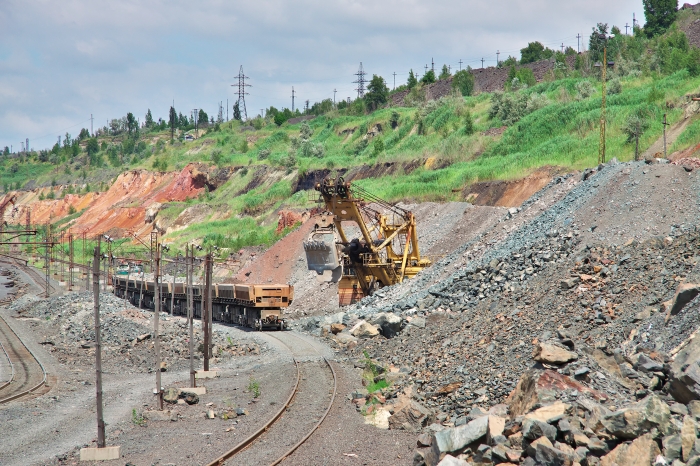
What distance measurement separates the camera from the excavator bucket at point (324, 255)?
149ft

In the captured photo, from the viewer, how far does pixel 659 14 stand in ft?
426

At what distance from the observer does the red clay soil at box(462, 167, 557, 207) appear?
190 ft

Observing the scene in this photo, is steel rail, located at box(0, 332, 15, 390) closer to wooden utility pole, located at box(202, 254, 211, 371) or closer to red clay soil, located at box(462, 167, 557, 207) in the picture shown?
wooden utility pole, located at box(202, 254, 211, 371)

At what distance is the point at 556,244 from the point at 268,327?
20.0 meters

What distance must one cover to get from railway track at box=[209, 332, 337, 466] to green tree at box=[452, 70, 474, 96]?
98.3 metres

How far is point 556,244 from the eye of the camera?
104 ft

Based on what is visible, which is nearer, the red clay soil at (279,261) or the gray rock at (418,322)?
the gray rock at (418,322)

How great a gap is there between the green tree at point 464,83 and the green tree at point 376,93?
18.5 metres

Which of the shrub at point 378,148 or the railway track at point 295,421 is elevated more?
the shrub at point 378,148

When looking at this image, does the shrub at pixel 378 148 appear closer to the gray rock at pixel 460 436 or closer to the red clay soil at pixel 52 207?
the red clay soil at pixel 52 207

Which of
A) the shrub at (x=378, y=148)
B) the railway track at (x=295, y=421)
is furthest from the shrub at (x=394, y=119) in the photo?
the railway track at (x=295, y=421)

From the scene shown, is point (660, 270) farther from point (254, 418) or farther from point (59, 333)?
point (59, 333)

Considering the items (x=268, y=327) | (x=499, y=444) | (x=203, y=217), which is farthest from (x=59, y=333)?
(x=203, y=217)

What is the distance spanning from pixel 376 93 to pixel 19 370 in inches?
4640
